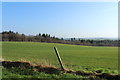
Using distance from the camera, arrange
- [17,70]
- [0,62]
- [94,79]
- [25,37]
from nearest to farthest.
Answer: [94,79] → [17,70] → [0,62] → [25,37]

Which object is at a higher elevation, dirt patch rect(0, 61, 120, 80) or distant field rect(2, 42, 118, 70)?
dirt patch rect(0, 61, 120, 80)

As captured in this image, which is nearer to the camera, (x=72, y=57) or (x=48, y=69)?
(x=48, y=69)

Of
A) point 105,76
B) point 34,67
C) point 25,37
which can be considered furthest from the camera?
point 25,37

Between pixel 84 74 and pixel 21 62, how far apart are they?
176 inches

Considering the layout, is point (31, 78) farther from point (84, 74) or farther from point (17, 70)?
point (84, 74)

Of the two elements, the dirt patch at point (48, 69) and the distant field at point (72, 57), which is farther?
the distant field at point (72, 57)

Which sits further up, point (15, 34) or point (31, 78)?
point (15, 34)

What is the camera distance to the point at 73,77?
316 inches

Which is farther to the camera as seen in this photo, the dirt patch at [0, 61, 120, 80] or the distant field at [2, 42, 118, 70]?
the distant field at [2, 42, 118, 70]

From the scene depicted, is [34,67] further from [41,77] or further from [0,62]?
[0,62]

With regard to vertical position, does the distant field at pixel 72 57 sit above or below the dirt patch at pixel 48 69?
below

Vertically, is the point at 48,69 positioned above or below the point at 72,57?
above

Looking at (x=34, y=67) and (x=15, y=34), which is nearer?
(x=34, y=67)

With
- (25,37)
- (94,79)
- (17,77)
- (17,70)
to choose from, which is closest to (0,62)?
(17,70)
